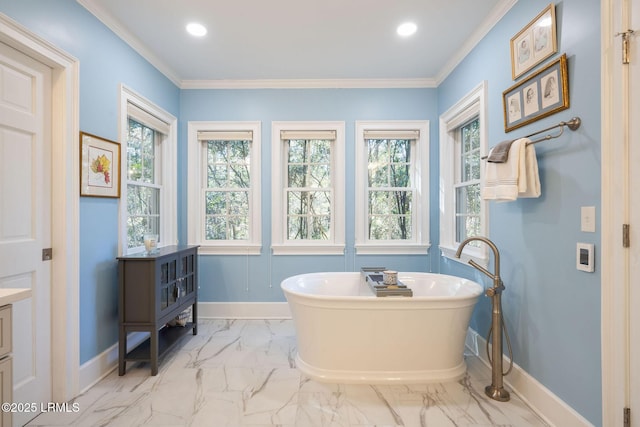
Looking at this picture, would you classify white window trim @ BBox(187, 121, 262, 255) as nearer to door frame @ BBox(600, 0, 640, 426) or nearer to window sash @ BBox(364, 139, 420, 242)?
window sash @ BBox(364, 139, 420, 242)

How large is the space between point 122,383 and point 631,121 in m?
3.29

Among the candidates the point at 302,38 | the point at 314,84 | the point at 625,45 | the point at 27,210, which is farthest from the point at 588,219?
the point at 27,210

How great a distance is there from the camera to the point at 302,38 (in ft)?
8.60

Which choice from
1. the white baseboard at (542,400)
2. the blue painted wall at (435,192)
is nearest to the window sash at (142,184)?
the blue painted wall at (435,192)

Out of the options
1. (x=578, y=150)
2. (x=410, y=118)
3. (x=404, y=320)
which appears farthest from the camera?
(x=410, y=118)

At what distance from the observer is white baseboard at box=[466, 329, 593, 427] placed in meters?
1.64

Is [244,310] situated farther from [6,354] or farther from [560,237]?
[560,237]

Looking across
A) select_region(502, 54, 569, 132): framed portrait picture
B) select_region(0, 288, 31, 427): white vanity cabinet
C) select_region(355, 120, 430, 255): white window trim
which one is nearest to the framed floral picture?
select_region(0, 288, 31, 427): white vanity cabinet

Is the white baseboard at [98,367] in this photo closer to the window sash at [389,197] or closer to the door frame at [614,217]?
the window sash at [389,197]

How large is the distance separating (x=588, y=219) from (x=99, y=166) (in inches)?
119

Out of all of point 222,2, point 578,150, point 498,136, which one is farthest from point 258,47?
point 578,150

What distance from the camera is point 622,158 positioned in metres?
1.38

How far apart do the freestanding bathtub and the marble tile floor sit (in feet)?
0.30

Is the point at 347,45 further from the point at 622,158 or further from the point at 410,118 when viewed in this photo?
the point at 622,158
